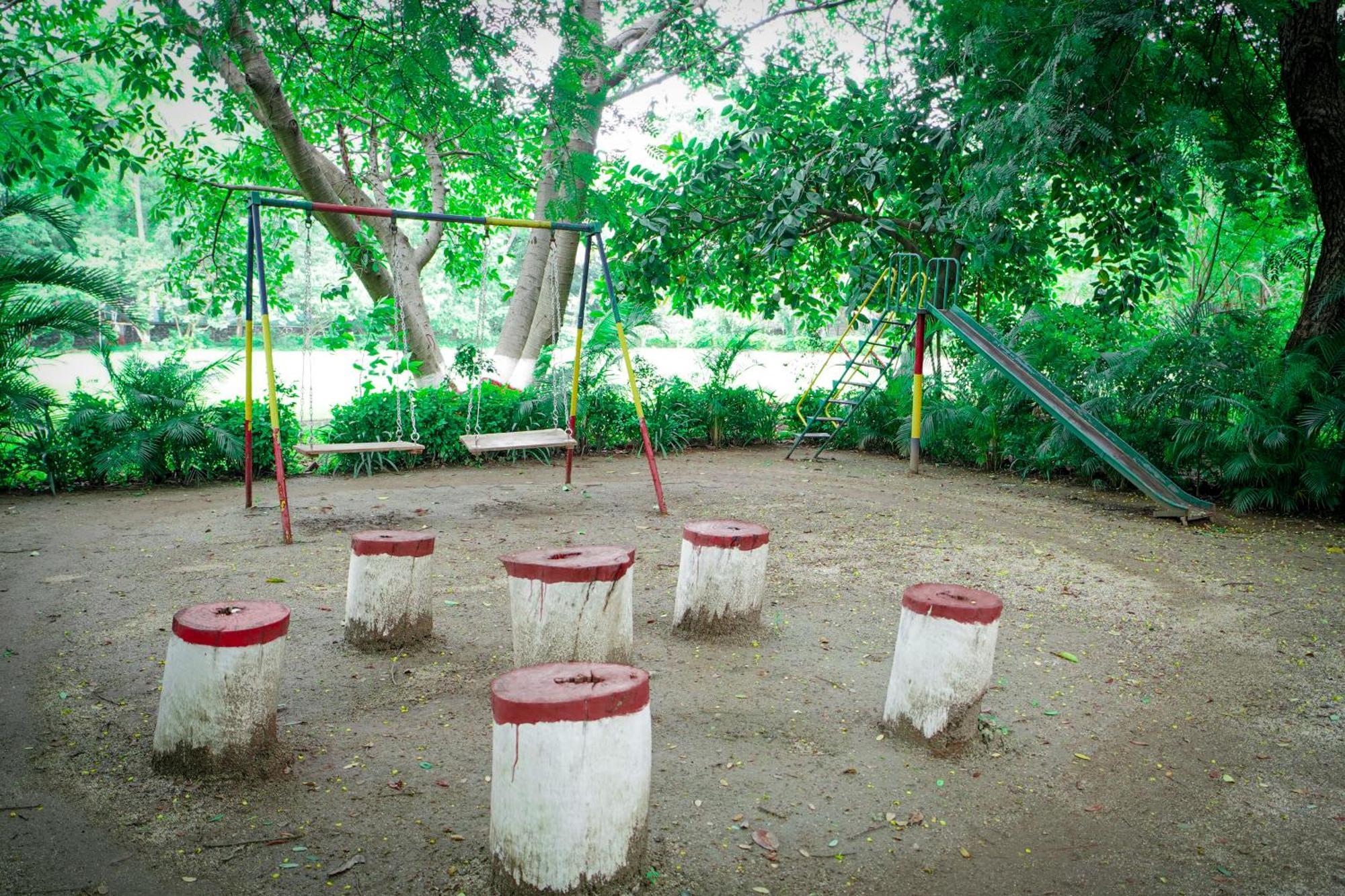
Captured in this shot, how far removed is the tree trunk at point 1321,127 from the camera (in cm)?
743

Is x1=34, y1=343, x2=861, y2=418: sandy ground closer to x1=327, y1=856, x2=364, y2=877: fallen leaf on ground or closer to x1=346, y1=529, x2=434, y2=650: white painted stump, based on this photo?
x1=346, y1=529, x2=434, y2=650: white painted stump

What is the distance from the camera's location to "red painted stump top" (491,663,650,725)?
206cm

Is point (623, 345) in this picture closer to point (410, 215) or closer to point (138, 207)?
point (410, 215)

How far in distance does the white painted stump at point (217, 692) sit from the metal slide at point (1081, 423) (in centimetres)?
706

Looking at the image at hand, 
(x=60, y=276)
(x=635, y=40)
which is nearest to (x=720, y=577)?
Answer: (x=60, y=276)

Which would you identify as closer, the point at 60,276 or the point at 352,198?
the point at 60,276

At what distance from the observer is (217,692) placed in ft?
9.04

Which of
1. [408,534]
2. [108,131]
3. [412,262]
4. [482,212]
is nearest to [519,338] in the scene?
[412,262]

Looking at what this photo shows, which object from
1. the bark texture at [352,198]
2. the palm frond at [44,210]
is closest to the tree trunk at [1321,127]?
the bark texture at [352,198]

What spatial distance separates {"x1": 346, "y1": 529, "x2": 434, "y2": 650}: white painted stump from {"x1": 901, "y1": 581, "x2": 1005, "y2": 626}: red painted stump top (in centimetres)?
211

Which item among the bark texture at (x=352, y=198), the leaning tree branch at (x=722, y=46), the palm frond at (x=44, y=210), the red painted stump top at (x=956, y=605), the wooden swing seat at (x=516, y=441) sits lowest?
the red painted stump top at (x=956, y=605)

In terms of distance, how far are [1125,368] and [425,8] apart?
22.8 feet

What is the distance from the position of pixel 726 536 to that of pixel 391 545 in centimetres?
150

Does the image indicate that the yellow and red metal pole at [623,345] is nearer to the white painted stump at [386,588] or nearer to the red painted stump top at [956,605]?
the white painted stump at [386,588]
